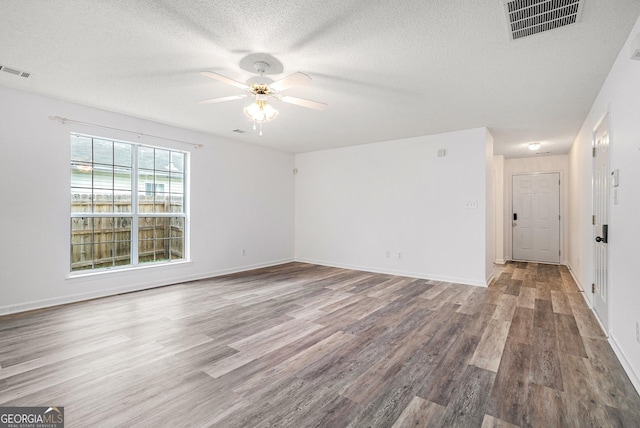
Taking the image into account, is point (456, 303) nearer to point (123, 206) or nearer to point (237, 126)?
point (237, 126)

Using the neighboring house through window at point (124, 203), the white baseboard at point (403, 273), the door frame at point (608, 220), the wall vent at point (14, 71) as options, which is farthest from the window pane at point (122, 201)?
the door frame at point (608, 220)

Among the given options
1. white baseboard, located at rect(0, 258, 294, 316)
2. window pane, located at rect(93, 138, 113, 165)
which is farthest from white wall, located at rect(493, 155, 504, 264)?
window pane, located at rect(93, 138, 113, 165)

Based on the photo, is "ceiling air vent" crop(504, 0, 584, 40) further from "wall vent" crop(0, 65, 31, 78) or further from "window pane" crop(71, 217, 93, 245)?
"window pane" crop(71, 217, 93, 245)

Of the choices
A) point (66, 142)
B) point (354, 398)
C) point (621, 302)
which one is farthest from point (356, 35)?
point (66, 142)

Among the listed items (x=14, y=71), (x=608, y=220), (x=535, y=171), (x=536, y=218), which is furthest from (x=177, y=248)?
(x=535, y=171)

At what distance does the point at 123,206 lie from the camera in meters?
4.66

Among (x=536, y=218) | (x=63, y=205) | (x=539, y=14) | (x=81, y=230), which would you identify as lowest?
(x=81, y=230)

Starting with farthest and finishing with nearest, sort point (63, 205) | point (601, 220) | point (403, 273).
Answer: point (403, 273) < point (63, 205) < point (601, 220)

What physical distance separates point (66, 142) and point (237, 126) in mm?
2274

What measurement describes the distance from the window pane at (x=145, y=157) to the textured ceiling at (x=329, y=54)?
770mm

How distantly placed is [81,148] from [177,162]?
1.36 metres

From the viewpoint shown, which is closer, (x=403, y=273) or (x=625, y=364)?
(x=625, y=364)

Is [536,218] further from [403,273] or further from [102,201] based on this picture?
[102,201]

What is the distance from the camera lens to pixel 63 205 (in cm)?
395
